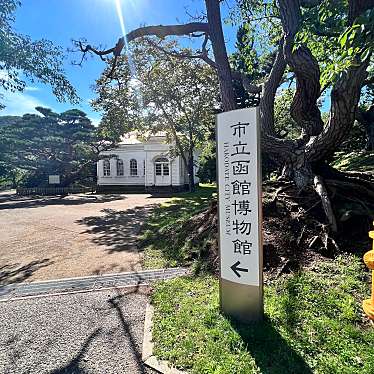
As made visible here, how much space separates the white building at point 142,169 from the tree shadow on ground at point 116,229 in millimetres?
12639

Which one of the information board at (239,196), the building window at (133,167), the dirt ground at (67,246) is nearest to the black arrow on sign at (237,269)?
the information board at (239,196)

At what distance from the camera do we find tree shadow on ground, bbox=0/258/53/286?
5.38 metres

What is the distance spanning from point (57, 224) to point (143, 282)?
291 inches

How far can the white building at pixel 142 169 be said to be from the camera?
26016 millimetres

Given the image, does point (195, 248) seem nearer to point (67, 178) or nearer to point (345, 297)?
point (345, 297)

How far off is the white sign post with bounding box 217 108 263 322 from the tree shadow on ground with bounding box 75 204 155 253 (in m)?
4.25

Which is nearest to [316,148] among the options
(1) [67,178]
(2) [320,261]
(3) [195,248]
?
(2) [320,261]

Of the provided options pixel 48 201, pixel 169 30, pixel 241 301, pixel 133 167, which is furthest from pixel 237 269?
pixel 133 167

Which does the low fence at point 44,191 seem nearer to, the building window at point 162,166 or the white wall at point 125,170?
the white wall at point 125,170

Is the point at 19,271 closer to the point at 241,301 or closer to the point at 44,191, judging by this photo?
the point at 241,301

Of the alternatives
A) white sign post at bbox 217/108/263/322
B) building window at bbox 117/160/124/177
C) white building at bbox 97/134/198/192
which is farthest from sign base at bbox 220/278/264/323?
building window at bbox 117/160/124/177

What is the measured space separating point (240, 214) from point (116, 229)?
733cm

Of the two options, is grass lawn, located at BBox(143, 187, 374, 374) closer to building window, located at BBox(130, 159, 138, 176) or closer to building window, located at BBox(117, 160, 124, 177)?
building window, located at BBox(130, 159, 138, 176)

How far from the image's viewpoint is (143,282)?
4.86m
